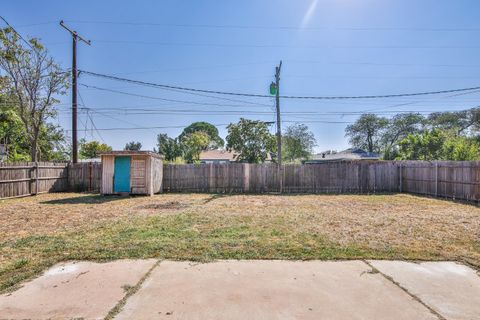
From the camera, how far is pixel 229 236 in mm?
5309

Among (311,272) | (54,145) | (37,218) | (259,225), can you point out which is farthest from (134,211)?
(54,145)

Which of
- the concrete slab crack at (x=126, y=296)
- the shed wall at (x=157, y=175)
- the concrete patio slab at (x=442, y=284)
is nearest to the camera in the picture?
the concrete slab crack at (x=126, y=296)

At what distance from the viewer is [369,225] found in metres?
6.44

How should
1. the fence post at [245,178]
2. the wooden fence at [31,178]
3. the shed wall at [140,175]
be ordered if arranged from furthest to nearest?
1. the fence post at [245,178]
2. the shed wall at [140,175]
3. the wooden fence at [31,178]

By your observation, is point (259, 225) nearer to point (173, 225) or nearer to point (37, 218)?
point (173, 225)

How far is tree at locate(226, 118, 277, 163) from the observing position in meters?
25.3

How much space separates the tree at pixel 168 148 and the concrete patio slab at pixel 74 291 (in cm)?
3433

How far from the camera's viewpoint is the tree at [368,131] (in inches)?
1980

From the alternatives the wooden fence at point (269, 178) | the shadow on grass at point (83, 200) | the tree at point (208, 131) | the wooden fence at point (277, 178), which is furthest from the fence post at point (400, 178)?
the tree at point (208, 131)

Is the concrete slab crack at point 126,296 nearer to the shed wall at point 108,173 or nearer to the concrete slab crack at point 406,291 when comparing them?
the concrete slab crack at point 406,291

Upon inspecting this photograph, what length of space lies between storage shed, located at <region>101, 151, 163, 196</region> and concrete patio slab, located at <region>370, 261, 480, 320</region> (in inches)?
A: 422

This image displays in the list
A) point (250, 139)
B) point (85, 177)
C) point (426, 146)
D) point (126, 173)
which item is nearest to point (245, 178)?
point (126, 173)

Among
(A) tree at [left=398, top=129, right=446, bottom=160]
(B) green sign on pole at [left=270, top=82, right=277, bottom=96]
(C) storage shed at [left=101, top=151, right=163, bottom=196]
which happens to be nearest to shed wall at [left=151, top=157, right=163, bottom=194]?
(C) storage shed at [left=101, top=151, right=163, bottom=196]

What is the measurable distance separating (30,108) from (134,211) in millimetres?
10704
